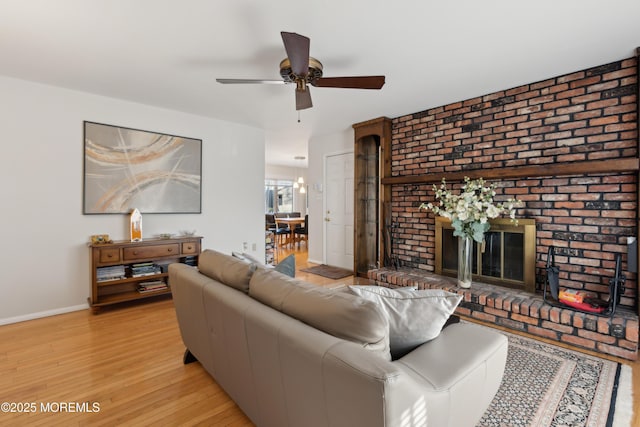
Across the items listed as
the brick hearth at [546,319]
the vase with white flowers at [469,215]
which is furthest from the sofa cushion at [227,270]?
the brick hearth at [546,319]

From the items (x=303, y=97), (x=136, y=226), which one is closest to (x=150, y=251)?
(x=136, y=226)

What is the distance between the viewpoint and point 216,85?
3.05 metres

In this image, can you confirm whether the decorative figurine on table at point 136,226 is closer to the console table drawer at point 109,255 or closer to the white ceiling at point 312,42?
the console table drawer at point 109,255

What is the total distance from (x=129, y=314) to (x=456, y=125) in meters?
4.27

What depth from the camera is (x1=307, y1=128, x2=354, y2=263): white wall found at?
5.25 meters

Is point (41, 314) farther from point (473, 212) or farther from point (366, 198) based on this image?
point (473, 212)

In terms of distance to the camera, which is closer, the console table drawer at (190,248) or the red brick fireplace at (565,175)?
the red brick fireplace at (565,175)

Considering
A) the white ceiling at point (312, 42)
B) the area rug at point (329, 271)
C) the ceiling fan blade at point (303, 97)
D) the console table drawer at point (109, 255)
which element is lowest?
the area rug at point (329, 271)

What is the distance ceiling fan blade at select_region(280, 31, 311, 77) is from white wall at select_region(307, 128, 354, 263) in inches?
118

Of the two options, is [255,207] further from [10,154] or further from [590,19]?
[590,19]

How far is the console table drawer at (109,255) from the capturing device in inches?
121

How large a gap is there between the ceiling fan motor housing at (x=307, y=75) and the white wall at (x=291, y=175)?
7.24 m

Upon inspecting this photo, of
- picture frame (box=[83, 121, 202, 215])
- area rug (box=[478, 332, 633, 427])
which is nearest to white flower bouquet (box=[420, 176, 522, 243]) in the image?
area rug (box=[478, 332, 633, 427])

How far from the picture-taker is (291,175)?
1012 centimetres
